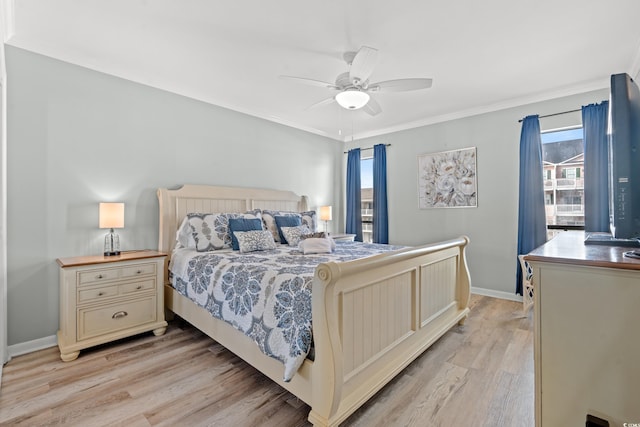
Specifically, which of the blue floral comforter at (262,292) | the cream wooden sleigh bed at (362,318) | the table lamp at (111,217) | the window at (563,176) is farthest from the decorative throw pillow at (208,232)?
the window at (563,176)

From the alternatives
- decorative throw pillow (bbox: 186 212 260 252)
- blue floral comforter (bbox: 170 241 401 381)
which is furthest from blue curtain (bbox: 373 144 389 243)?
decorative throw pillow (bbox: 186 212 260 252)

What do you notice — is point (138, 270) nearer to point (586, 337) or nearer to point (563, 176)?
point (586, 337)

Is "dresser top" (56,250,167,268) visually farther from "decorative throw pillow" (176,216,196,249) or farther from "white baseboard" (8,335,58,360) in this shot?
"white baseboard" (8,335,58,360)

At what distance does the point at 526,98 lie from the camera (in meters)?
3.62

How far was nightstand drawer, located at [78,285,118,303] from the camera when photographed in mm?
2377

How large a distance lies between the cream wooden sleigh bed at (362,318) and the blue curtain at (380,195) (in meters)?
1.98

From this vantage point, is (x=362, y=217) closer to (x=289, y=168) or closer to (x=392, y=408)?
(x=289, y=168)

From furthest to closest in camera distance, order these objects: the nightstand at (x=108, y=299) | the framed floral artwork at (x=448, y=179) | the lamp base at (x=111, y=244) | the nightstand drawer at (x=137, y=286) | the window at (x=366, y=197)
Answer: the window at (x=366, y=197), the framed floral artwork at (x=448, y=179), the lamp base at (x=111, y=244), the nightstand drawer at (x=137, y=286), the nightstand at (x=108, y=299)

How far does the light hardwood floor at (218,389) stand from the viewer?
1657 mm

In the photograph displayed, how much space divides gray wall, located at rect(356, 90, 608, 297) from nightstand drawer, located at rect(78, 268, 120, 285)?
398 centimetres

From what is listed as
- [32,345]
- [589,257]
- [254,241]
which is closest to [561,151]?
[589,257]

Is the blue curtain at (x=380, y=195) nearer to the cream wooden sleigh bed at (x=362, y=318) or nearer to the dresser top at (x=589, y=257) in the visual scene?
the cream wooden sleigh bed at (x=362, y=318)

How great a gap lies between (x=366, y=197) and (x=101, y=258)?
4048mm

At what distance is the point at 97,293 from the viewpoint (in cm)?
245
